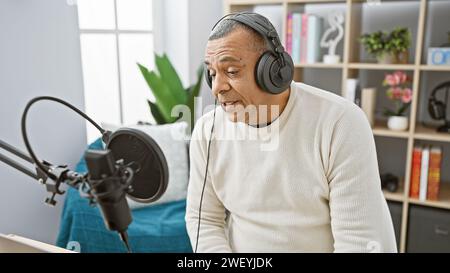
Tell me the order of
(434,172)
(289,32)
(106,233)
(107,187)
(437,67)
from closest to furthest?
1. (107,187)
2. (106,233)
3. (437,67)
4. (434,172)
5. (289,32)

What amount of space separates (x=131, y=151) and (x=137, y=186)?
0.04 metres

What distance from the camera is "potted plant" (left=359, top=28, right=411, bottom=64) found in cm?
189

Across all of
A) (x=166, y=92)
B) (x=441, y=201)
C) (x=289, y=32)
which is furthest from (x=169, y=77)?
(x=441, y=201)

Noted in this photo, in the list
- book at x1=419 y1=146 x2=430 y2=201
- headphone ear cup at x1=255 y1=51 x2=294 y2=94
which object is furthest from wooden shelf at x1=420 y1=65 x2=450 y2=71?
headphone ear cup at x1=255 y1=51 x2=294 y2=94

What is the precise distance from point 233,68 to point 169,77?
49.5 inches

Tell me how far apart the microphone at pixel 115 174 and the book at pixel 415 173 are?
1743 millimetres

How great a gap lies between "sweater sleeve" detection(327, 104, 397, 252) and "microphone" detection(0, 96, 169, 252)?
1.57ft

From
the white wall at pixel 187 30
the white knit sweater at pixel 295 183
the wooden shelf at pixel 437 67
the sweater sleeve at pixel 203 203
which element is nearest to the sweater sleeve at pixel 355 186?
the white knit sweater at pixel 295 183

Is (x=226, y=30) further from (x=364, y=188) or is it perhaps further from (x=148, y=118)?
(x=148, y=118)

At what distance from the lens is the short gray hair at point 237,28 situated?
0.79m

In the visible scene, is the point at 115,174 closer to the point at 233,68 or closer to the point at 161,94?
the point at 233,68

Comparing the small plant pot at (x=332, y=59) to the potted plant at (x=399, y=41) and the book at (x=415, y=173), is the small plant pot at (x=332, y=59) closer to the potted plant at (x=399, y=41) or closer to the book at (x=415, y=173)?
the potted plant at (x=399, y=41)

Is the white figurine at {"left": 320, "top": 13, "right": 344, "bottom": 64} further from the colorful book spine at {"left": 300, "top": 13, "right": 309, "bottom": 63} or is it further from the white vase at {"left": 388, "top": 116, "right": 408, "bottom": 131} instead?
the white vase at {"left": 388, "top": 116, "right": 408, "bottom": 131}

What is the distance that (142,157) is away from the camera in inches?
18.5
